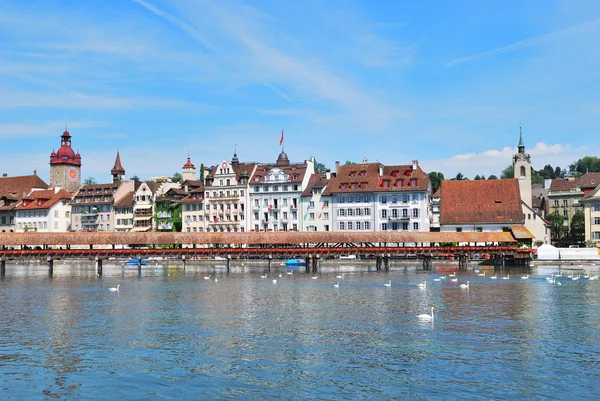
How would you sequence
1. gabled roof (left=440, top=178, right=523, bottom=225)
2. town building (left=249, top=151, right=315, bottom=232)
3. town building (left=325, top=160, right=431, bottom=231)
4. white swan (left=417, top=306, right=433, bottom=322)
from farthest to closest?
town building (left=249, top=151, right=315, bottom=232)
town building (left=325, top=160, right=431, bottom=231)
gabled roof (left=440, top=178, right=523, bottom=225)
white swan (left=417, top=306, right=433, bottom=322)

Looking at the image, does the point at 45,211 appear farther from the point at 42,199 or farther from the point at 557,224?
the point at 557,224

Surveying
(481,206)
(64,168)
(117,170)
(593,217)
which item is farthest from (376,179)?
(64,168)

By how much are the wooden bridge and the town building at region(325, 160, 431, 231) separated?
44.8ft

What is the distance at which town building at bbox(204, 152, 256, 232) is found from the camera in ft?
362

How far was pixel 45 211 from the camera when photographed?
126375 mm

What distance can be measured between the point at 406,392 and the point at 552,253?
229 ft

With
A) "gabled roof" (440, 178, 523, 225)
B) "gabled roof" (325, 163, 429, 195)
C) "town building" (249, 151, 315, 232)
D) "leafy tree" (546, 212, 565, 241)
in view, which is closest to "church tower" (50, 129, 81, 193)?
"town building" (249, 151, 315, 232)

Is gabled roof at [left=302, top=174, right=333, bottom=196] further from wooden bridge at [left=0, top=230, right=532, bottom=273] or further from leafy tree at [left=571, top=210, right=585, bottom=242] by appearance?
leafy tree at [left=571, top=210, right=585, bottom=242]

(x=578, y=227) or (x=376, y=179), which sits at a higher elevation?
(x=376, y=179)

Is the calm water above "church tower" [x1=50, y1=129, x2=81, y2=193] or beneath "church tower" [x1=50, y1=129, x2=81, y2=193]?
beneath

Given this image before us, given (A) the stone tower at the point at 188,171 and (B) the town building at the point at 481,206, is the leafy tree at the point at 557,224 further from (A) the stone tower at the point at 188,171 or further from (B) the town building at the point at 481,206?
(A) the stone tower at the point at 188,171

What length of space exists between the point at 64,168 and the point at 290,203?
195ft

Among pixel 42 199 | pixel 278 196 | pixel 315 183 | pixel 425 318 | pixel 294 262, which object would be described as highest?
pixel 315 183

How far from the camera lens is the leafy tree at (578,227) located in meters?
119
